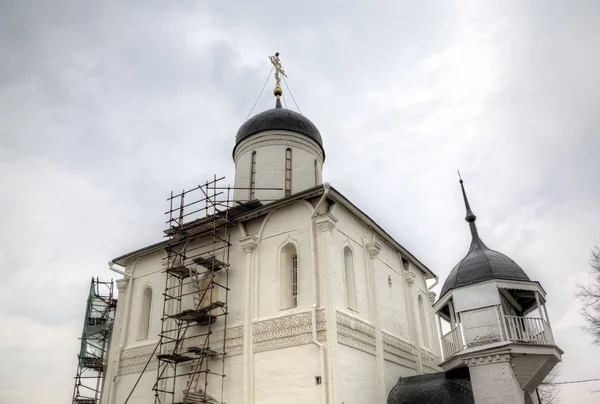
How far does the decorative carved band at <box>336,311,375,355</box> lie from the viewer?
13367 millimetres

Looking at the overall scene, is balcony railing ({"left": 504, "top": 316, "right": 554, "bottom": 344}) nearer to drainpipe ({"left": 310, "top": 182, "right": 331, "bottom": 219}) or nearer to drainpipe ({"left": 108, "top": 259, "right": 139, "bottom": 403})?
drainpipe ({"left": 310, "top": 182, "right": 331, "bottom": 219})

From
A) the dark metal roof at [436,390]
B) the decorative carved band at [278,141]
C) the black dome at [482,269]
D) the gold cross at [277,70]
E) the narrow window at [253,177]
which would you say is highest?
the gold cross at [277,70]

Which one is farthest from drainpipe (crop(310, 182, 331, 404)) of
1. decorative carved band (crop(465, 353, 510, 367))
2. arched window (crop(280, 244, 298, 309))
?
decorative carved band (crop(465, 353, 510, 367))

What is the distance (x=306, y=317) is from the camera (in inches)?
536

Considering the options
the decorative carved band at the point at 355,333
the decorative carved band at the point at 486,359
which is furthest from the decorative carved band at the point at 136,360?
the decorative carved band at the point at 486,359

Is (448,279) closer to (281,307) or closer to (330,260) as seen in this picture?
(330,260)

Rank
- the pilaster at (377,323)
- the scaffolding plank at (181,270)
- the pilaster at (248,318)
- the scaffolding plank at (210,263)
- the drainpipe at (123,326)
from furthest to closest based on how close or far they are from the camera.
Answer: the drainpipe at (123,326) → the scaffolding plank at (181,270) → the scaffolding plank at (210,263) → the pilaster at (377,323) → the pilaster at (248,318)

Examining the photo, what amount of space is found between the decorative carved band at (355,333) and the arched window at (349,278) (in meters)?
0.58

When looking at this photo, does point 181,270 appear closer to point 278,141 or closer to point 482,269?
point 278,141

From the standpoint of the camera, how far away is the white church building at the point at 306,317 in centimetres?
1309

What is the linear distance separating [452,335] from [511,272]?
2.42 meters

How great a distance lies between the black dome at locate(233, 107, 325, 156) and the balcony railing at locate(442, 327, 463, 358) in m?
9.30

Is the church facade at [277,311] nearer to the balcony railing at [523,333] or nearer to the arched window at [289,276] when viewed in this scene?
the arched window at [289,276]

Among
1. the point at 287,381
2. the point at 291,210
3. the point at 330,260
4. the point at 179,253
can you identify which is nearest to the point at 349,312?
the point at 330,260
